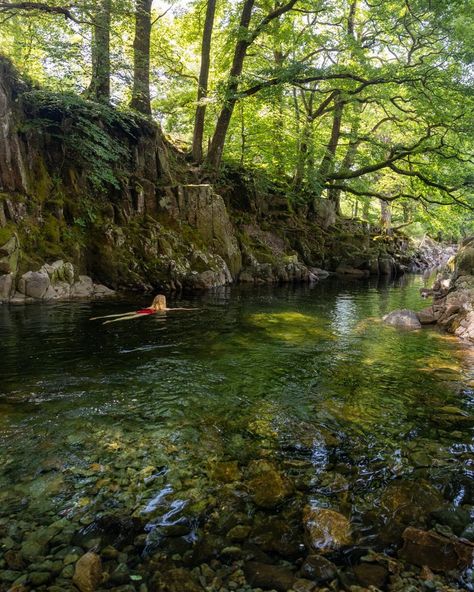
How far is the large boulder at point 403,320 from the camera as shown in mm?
10938

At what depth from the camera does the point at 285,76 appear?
15992 mm

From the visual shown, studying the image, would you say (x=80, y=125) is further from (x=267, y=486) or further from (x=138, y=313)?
(x=267, y=486)

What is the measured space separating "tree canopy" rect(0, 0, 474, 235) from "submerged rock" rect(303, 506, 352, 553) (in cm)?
1264

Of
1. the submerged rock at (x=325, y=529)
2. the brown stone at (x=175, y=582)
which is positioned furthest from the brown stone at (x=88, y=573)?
the submerged rock at (x=325, y=529)

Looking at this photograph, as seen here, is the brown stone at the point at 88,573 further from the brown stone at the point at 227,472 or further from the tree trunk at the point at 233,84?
the tree trunk at the point at 233,84

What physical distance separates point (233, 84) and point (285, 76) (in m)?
2.83

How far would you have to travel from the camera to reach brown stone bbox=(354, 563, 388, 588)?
2549 millimetres

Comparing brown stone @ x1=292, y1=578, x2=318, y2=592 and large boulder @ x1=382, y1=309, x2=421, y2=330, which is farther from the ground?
large boulder @ x1=382, y1=309, x2=421, y2=330

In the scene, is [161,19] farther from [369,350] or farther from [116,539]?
[116,539]

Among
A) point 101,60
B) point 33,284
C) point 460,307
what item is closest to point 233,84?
point 101,60

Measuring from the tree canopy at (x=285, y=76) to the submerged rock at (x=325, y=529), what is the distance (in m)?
A: 12.6

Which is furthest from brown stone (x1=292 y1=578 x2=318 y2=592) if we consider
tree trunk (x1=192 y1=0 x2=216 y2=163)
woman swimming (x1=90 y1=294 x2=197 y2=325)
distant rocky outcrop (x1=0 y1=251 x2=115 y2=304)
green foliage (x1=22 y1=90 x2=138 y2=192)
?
tree trunk (x1=192 y1=0 x2=216 y2=163)

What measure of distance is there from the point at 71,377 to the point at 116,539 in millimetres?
3730

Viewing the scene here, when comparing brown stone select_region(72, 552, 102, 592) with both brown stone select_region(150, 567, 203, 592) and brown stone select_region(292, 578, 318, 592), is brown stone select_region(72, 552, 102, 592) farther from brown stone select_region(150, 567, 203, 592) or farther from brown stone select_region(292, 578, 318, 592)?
brown stone select_region(292, 578, 318, 592)
